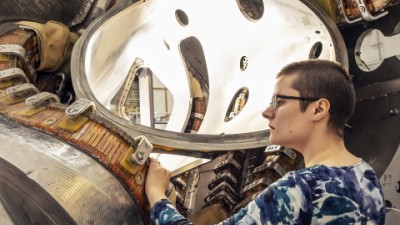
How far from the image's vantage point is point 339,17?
2.14 meters

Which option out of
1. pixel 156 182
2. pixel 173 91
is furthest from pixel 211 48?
pixel 156 182

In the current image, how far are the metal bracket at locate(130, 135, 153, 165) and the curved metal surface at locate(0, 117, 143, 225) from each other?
7 cm

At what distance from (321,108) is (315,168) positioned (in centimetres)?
13

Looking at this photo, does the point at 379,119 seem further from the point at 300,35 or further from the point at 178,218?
the point at 178,218

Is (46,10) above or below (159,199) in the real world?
above

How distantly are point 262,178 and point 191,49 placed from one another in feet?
4.51

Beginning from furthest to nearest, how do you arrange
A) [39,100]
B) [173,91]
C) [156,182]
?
[173,91], [39,100], [156,182]

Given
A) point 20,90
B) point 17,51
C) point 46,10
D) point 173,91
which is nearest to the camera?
point 20,90

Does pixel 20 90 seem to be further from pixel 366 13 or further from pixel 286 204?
pixel 366 13

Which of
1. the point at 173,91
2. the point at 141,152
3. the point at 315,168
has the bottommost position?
the point at 173,91

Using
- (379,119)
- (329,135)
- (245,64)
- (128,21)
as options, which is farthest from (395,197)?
(128,21)

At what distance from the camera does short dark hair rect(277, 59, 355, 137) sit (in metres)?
1.15

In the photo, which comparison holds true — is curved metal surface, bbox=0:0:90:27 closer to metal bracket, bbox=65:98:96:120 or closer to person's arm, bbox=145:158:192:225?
metal bracket, bbox=65:98:96:120

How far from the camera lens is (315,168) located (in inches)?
41.9
